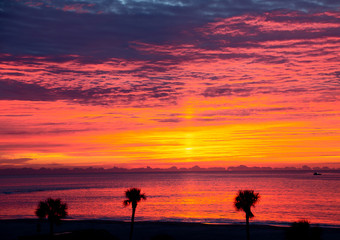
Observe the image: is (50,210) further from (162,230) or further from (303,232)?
(303,232)

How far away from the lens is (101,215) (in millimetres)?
91000

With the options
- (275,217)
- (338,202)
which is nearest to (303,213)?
(275,217)

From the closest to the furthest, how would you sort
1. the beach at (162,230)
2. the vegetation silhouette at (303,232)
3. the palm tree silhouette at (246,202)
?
1. the vegetation silhouette at (303,232)
2. the palm tree silhouette at (246,202)
3. the beach at (162,230)

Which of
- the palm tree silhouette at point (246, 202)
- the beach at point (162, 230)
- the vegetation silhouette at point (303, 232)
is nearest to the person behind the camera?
the vegetation silhouette at point (303, 232)

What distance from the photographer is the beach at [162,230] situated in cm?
5903

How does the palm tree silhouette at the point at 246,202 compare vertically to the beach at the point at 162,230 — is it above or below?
above

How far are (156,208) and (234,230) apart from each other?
1740 inches

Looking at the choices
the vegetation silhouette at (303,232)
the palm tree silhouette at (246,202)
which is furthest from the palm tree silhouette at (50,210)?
the vegetation silhouette at (303,232)

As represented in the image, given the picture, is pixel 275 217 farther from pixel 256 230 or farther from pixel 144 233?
pixel 144 233

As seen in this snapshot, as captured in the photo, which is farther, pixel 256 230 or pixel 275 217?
pixel 275 217

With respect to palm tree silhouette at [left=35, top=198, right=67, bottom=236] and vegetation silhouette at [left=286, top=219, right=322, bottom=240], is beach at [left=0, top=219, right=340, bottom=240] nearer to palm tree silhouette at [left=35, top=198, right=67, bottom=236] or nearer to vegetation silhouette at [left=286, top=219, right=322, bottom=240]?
palm tree silhouette at [left=35, top=198, right=67, bottom=236]

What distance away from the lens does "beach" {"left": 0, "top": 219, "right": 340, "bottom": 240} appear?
59.0 metres

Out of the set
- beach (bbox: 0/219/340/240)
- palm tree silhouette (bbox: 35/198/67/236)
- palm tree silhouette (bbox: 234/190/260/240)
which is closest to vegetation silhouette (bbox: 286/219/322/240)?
palm tree silhouette (bbox: 234/190/260/240)

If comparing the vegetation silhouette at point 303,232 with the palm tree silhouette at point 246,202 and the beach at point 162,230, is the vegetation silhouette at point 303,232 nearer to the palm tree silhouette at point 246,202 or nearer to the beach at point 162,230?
the palm tree silhouette at point 246,202
